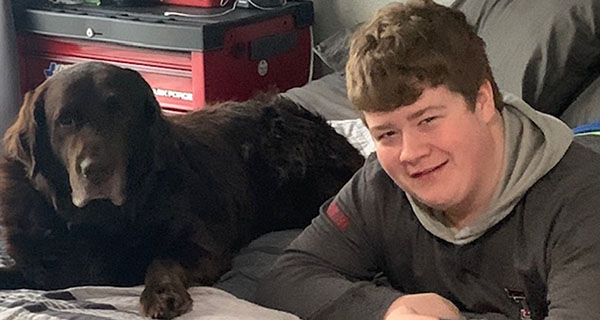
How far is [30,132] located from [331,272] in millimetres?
677

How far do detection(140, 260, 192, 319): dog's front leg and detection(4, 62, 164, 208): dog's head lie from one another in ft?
0.53

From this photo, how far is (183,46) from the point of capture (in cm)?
285

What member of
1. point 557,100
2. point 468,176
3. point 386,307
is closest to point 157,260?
point 386,307

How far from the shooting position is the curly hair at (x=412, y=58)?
1.21m

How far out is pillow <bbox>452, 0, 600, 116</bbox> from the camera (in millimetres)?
2059

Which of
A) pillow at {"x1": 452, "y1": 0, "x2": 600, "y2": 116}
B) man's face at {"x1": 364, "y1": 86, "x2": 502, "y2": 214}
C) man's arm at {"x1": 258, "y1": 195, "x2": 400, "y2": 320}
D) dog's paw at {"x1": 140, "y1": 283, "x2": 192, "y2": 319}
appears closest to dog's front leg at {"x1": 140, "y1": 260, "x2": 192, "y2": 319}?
dog's paw at {"x1": 140, "y1": 283, "x2": 192, "y2": 319}

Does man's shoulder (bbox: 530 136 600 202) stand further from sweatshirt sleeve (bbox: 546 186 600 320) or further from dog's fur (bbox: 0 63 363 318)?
dog's fur (bbox: 0 63 363 318)

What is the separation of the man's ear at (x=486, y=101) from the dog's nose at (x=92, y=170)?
0.72m

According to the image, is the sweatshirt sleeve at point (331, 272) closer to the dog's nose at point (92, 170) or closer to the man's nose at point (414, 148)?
the man's nose at point (414, 148)

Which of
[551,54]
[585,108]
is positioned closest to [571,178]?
[585,108]

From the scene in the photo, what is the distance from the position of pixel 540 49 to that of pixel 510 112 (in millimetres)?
828

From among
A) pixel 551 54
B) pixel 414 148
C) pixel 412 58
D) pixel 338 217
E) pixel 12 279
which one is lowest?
pixel 12 279

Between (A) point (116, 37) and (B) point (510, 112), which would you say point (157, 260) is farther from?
(A) point (116, 37)

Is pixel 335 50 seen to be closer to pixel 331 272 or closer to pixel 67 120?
pixel 67 120
